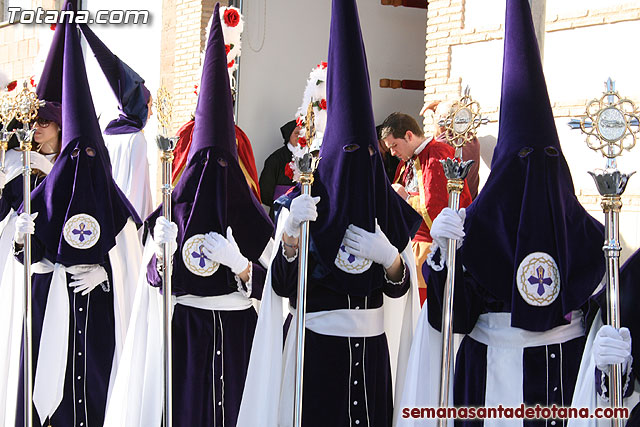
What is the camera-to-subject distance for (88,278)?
5.15 metres

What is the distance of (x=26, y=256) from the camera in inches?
184

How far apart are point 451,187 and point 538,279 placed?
0.50m

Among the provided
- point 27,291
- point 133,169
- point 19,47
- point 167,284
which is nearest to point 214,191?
point 167,284

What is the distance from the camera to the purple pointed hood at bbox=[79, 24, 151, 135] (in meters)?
6.93

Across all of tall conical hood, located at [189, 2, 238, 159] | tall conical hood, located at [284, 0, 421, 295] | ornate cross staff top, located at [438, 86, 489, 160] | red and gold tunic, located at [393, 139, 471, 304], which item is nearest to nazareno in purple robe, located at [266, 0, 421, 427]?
tall conical hood, located at [284, 0, 421, 295]

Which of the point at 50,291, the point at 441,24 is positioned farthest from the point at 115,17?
the point at 50,291

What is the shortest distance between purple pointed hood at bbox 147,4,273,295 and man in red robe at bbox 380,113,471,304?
2011mm

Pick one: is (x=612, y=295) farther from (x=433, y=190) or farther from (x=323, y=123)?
(x=433, y=190)

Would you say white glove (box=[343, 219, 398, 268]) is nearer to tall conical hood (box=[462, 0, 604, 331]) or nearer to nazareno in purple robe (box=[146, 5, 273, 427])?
tall conical hood (box=[462, 0, 604, 331])

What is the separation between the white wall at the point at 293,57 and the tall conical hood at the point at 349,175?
6903 millimetres

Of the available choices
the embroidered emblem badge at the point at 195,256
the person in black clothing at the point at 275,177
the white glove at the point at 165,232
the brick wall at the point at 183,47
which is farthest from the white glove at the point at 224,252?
the brick wall at the point at 183,47

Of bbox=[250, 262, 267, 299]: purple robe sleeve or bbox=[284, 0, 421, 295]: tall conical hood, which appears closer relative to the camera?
bbox=[284, 0, 421, 295]: tall conical hood

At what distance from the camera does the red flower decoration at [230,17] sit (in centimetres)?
542

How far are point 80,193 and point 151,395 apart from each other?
1.32 m
